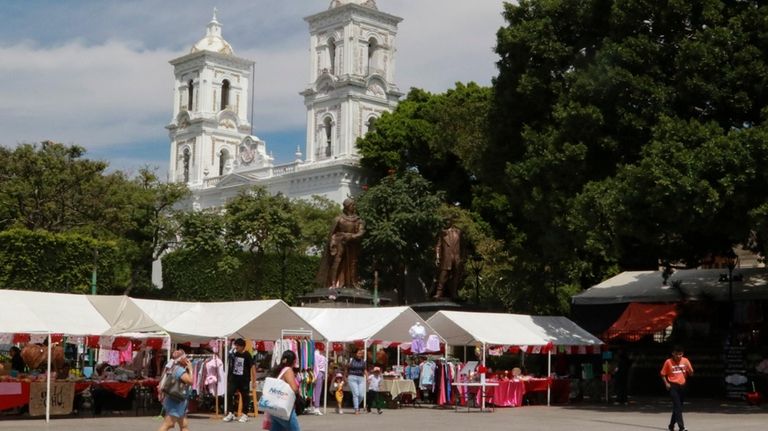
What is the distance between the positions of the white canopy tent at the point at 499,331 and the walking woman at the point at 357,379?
2814mm

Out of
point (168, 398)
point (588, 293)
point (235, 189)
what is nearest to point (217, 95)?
point (235, 189)

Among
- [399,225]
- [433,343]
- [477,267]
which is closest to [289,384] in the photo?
[433,343]

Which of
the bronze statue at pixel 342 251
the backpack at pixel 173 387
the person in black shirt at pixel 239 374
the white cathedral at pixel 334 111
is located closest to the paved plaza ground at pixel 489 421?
the person in black shirt at pixel 239 374

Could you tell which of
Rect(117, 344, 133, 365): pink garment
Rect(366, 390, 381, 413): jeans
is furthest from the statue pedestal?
Rect(366, 390, 381, 413): jeans

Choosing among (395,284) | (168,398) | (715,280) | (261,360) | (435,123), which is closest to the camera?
(168,398)

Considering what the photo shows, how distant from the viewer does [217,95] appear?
294 feet

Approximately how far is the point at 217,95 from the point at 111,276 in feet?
137

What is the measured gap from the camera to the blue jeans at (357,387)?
23.9m

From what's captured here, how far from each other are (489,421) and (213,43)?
74325mm

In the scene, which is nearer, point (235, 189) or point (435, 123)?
point (435, 123)

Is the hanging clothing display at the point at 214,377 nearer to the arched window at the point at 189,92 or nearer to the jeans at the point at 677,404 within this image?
the jeans at the point at 677,404

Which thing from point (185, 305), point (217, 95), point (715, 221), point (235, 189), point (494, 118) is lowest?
point (185, 305)

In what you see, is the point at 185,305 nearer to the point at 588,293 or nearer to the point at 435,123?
the point at 588,293

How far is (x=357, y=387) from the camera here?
78.7 ft
